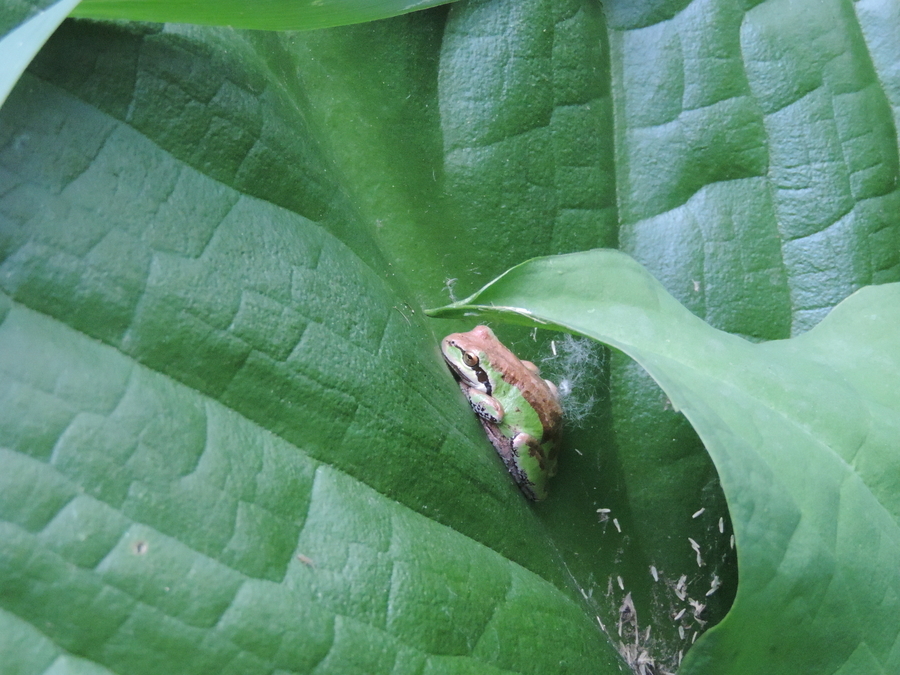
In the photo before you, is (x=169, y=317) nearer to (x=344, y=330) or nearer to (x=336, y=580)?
(x=344, y=330)

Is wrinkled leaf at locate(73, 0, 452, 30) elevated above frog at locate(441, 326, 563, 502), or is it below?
above

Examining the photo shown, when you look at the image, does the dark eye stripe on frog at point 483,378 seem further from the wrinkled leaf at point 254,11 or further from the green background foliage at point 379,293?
the wrinkled leaf at point 254,11

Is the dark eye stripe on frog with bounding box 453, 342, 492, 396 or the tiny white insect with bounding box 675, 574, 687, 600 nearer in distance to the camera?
the tiny white insect with bounding box 675, 574, 687, 600

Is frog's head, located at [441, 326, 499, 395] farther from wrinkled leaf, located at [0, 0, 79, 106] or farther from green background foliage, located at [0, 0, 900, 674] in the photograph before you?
wrinkled leaf, located at [0, 0, 79, 106]

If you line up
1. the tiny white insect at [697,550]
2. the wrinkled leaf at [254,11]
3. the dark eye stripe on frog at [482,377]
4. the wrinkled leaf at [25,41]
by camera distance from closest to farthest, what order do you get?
1. the wrinkled leaf at [25,41]
2. the wrinkled leaf at [254,11]
3. the tiny white insect at [697,550]
4. the dark eye stripe on frog at [482,377]

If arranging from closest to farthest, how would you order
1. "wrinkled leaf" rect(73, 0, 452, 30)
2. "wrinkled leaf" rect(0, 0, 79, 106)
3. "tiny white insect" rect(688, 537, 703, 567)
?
"wrinkled leaf" rect(0, 0, 79, 106)
"wrinkled leaf" rect(73, 0, 452, 30)
"tiny white insect" rect(688, 537, 703, 567)

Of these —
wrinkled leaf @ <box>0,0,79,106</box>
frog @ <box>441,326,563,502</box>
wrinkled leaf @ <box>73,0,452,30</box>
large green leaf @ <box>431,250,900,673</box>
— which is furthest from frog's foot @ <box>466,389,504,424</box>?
wrinkled leaf @ <box>0,0,79,106</box>

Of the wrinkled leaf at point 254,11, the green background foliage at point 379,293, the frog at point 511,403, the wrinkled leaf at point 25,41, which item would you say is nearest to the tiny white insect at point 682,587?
the green background foliage at point 379,293

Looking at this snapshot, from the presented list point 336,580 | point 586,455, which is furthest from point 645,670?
point 336,580
